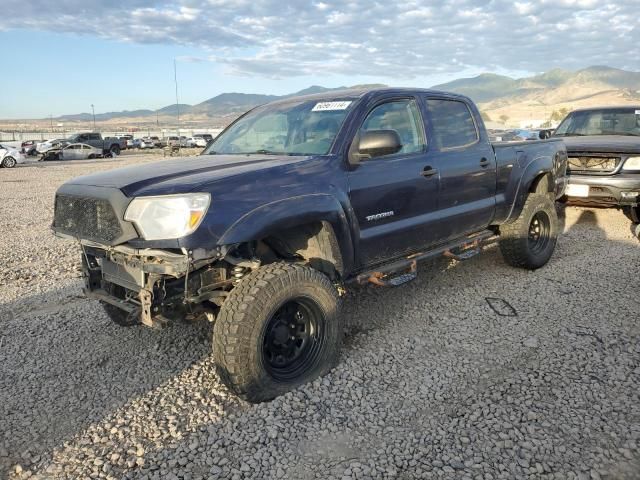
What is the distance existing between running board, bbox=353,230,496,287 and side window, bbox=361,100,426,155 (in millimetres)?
908

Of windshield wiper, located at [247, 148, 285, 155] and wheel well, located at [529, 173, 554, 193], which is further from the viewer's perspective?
wheel well, located at [529, 173, 554, 193]

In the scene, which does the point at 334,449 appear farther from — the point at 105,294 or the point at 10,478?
the point at 105,294

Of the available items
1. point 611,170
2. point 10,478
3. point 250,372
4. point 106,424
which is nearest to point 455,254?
point 250,372

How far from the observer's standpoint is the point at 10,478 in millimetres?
2695

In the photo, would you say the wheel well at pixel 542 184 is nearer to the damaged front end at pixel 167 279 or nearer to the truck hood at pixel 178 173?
the truck hood at pixel 178 173

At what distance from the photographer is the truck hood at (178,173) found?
10.2 ft

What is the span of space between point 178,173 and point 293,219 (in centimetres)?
81

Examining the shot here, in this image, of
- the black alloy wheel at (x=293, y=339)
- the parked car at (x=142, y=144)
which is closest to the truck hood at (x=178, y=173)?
the black alloy wheel at (x=293, y=339)

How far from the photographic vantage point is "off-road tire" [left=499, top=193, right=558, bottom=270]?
18.5 ft

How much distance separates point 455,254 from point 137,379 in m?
3.02

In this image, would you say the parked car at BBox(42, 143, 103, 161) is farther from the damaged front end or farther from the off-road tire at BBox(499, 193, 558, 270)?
the damaged front end

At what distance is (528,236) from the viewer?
5766 millimetres

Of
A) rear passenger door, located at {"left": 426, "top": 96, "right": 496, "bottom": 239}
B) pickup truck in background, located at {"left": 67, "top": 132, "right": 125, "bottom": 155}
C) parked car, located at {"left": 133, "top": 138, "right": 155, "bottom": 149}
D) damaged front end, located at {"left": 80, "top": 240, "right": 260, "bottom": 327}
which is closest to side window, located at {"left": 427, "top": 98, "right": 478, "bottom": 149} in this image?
rear passenger door, located at {"left": 426, "top": 96, "right": 496, "bottom": 239}

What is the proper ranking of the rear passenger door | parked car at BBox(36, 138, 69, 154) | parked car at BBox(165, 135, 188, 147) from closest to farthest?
the rear passenger door, parked car at BBox(36, 138, 69, 154), parked car at BBox(165, 135, 188, 147)
